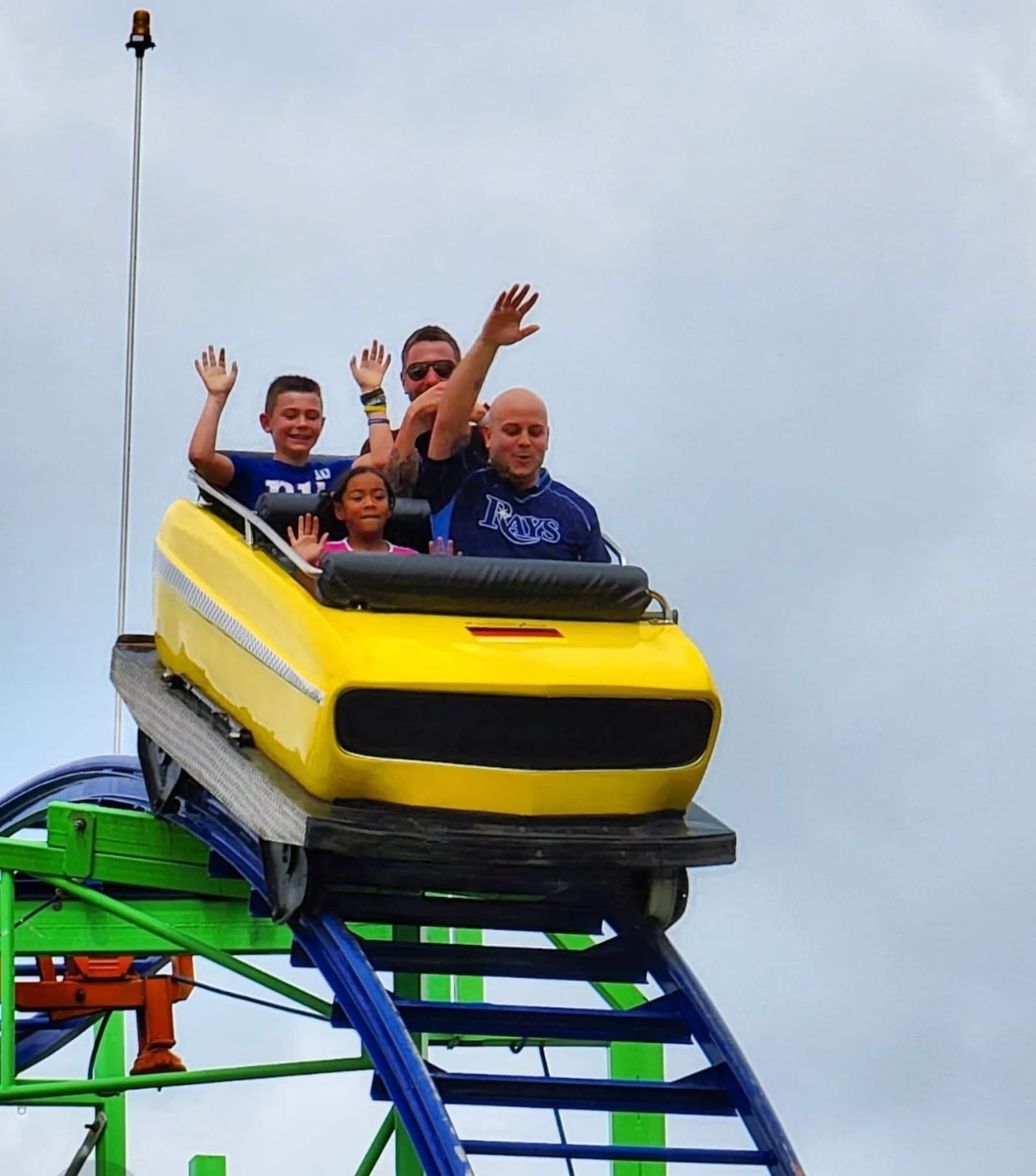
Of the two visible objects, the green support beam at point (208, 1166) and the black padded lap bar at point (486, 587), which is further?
the green support beam at point (208, 1166)

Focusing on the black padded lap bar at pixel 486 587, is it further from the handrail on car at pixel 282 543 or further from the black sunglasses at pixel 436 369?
the black sunglasses at pixel 436 369

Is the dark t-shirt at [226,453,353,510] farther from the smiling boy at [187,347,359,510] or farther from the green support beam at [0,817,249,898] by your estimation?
the green support beam at [0,817,249,898]

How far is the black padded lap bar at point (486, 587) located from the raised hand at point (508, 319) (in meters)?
0.64

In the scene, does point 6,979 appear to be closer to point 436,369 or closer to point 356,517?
point 356,517

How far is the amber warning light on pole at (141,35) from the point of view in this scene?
9.07 meters

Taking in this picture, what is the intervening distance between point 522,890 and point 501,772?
1.55ft

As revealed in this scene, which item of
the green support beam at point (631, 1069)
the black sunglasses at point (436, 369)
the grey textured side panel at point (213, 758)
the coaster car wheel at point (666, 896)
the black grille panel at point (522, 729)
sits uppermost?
the black sunglasses at point (436, 369)

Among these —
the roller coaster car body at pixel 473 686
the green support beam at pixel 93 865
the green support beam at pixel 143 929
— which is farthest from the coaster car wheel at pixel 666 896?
the green support beam at pixel 93 865

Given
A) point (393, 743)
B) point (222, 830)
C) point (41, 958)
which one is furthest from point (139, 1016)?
point (393, 743)

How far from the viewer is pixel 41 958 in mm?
9695

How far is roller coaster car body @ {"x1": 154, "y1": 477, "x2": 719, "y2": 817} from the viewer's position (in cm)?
572

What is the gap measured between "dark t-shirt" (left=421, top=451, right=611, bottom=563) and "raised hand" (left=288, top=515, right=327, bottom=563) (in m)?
0.34

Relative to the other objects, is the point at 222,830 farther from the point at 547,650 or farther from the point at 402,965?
the point at 547,650

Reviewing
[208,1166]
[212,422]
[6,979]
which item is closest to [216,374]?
[212,422]
